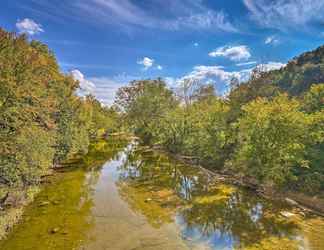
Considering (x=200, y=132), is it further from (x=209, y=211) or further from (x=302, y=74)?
(x=302, y=74)

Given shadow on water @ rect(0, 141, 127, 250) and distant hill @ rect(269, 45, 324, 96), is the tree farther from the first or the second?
distant hill @ rect(269, 45, 324, 96)

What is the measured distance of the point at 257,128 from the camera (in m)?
22.2

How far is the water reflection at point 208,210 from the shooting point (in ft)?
45.3

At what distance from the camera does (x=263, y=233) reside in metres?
14.4

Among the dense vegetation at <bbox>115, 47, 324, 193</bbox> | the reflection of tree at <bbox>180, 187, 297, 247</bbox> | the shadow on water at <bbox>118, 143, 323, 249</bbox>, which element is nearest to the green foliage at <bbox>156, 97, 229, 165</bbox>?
the dense vegetation at <bbox>115, 47, 324, 193</bbox>

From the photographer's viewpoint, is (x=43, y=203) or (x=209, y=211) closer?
(x=43, y=203)

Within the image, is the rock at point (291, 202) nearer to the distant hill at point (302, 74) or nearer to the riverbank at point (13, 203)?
the riverbank at point (13, 203)

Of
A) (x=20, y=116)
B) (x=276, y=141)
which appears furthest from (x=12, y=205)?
(x=276, y=141)

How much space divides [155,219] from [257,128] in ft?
39.3

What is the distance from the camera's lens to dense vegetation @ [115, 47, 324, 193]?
20203 mm

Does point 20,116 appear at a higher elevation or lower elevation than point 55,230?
higher

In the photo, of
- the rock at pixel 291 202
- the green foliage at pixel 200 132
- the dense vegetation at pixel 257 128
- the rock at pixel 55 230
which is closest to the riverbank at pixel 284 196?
the rock at pixel 291 202

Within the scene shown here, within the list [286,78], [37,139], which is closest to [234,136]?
[37,139]

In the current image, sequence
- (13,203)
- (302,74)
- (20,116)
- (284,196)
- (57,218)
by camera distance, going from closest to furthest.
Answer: (57,218) < (20,116) < (13,203) < (284,196) < (302,74)
